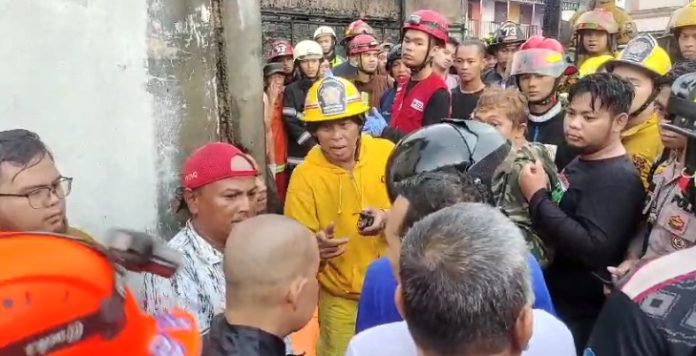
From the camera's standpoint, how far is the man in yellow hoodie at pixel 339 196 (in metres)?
3.48

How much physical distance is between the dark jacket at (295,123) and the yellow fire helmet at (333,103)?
3021 millimetres

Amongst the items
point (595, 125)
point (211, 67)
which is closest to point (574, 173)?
point (595, 125)

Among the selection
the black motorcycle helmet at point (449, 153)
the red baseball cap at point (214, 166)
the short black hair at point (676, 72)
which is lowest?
the red baseball cap at point (214, 166)

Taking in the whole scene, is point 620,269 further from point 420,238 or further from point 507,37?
point 507,37

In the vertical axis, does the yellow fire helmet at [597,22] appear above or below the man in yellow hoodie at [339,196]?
above

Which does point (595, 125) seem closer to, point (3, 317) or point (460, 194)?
point (460, 194)

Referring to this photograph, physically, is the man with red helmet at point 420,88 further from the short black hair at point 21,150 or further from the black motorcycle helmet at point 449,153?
the short black hair at point 21,150

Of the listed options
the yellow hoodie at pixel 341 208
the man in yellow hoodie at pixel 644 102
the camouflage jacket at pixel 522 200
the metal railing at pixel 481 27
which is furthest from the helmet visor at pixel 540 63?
the metal railing at pixel 481 27

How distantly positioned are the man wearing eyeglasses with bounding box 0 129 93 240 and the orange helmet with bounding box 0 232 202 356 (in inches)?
42.8

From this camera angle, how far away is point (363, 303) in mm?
2221

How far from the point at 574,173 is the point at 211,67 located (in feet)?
6.84

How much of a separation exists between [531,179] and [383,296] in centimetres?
113

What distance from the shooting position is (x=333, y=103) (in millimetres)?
3592

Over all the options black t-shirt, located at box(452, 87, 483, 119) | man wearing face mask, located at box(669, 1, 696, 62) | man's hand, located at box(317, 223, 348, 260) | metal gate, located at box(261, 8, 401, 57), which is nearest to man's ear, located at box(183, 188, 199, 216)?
man's hand, located at box(317, 223, 348, 260)
